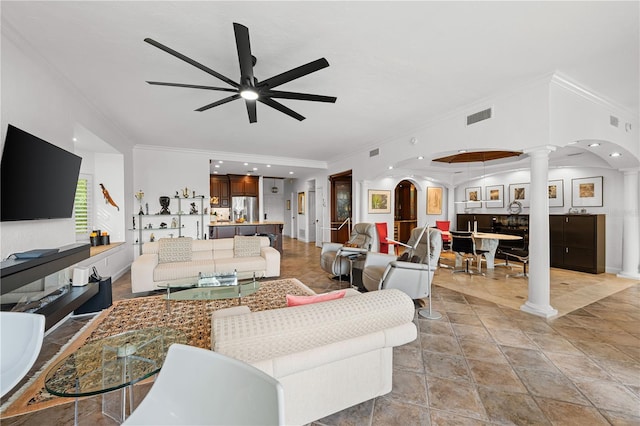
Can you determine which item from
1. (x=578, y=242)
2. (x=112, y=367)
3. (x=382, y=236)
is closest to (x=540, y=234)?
(x=578, y=242)

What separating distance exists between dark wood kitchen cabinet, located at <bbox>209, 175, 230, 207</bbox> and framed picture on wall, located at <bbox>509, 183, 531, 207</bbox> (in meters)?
8.90

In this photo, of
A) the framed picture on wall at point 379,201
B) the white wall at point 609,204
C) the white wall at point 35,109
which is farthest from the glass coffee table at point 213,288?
the white wall at point 609,204

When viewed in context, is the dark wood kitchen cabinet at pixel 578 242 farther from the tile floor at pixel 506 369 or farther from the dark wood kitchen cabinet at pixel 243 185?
the dark wood kitchen cabinet at pixel 243 185

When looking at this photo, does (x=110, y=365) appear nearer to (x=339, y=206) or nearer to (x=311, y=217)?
(x=339, y=206)

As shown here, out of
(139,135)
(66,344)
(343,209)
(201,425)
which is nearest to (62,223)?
(66,344)

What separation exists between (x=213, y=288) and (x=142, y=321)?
32.3 inches

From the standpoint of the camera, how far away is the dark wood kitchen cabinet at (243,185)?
9.77m

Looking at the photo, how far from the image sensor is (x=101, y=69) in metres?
2.94

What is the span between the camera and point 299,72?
226cm

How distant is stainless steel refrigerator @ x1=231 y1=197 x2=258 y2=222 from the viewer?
9.78m

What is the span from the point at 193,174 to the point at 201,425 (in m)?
6.66

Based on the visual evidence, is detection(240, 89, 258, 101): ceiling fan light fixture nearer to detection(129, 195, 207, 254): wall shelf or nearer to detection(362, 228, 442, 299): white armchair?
detection(362, 228, 442, 299): white armchair

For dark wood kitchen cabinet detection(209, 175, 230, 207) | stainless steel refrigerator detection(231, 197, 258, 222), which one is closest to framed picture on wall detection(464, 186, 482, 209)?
stainless steel refrigerator detection(231, 197, 258, 222)

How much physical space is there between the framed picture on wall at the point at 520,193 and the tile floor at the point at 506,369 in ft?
11.6
